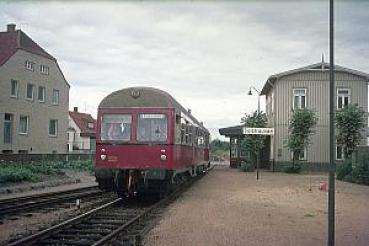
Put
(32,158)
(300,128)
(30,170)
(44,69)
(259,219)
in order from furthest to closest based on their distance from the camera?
(44,69) → (300,128) → (32,158) → (30,170) → (259,219)

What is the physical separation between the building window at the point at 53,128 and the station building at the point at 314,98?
65.4 ft

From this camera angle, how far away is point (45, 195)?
17719 millimetres

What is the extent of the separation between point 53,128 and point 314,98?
75.8 feet

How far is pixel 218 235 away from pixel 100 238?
2.31 meters

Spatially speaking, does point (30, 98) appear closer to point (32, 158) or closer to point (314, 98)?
point (32, 158)

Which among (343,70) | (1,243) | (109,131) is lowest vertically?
(1,243)

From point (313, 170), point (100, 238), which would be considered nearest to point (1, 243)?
point (100, 238)

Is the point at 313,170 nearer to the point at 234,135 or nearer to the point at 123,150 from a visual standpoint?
the point at 234,135

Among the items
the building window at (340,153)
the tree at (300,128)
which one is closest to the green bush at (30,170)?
the tree at (300,128)

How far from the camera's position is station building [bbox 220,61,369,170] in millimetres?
34875

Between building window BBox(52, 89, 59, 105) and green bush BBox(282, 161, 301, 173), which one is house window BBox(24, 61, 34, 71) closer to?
building window BBox(52, 89, 59, 105)

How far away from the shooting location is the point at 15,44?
40.3 m


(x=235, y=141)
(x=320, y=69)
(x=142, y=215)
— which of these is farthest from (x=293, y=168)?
(x=142, y=215)

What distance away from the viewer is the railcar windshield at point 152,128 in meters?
14.5
